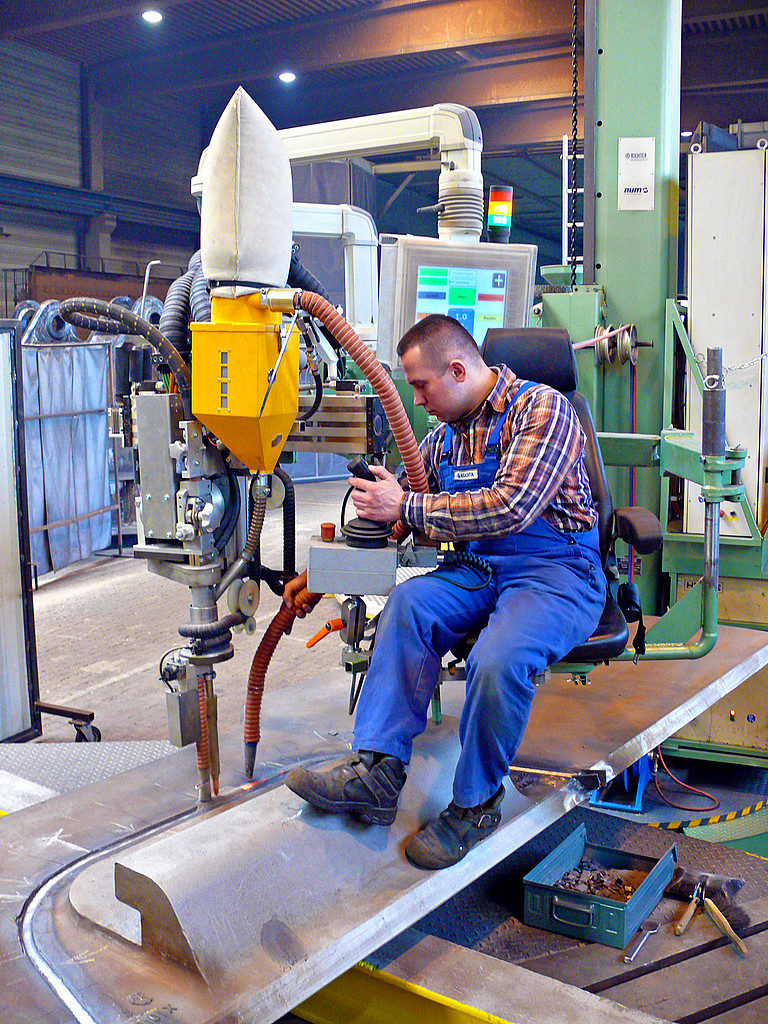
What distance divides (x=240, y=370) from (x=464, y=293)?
6.82ft

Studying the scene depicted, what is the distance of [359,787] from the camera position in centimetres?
210

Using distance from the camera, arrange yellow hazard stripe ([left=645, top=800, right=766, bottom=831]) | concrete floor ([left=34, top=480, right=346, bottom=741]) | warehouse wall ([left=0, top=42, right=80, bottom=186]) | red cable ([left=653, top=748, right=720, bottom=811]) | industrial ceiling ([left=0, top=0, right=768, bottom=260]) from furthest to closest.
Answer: warehouse wall ([left=0, top=42, right=80, bottom=186]) → industrial ceiling ([left=0, top=0, right=768, bottom=260]) → concrete floor ([left=34, top=480, right=346, bottom=741]) → red cable ([left=653, top=748, right=720, bottom=811]) → yellow hazard stripe ([left=645, top=800, right=766, bottom=831])

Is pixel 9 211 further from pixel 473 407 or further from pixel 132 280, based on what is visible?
pixel 473 407

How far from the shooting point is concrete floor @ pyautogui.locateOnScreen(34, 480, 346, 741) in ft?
15.0

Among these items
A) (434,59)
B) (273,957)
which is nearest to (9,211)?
(434,59)

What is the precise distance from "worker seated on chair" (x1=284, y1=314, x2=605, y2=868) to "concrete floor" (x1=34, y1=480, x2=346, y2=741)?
4.82 ft

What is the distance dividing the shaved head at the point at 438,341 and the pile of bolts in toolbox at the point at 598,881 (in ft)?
4.89

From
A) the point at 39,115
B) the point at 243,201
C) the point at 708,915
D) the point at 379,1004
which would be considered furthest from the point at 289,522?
the point at 39,115

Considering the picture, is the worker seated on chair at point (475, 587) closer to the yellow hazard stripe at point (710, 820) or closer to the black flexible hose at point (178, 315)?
the black flexible hose at point (178, 315)

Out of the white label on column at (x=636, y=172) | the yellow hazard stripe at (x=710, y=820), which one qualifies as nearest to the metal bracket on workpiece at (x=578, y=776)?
the yellow hazard stripe at (x=710, y=820)

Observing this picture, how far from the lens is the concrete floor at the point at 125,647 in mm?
4582

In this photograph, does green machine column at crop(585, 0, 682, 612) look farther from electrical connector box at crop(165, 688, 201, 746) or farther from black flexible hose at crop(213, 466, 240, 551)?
electrical connector box at crop(165, 688, 201, 746)

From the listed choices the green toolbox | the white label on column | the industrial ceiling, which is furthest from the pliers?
the industrial ceiling

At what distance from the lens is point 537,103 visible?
1241 cm
